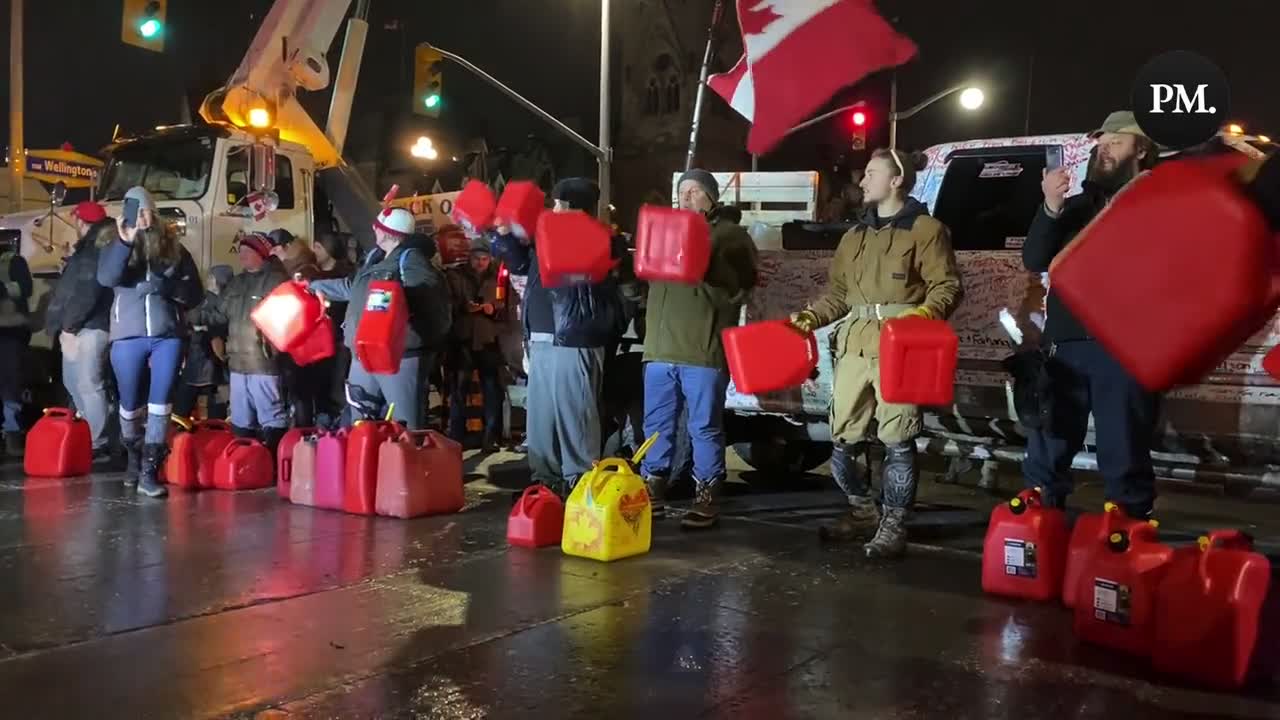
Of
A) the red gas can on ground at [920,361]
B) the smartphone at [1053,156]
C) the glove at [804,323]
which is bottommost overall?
the red gas can on ground at [920,361]

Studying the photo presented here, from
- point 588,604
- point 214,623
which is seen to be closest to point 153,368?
point 214,623

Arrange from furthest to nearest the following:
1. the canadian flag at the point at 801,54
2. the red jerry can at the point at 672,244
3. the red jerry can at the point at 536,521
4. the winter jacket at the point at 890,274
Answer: the canadian flag at the point at 801,54
the red jerry can at the point at 672,244
the red jerry can at the point at 536,521
the winter jacket at the point at 890,274

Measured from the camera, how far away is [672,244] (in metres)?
5.85

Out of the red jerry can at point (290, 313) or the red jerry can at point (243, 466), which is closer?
the red jerry can at point (290, 313)

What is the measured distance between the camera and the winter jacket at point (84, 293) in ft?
26.5

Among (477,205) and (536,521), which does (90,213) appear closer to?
(477,205)

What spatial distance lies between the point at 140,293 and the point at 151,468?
45.4 inches

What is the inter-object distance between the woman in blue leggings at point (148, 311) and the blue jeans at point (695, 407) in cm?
317

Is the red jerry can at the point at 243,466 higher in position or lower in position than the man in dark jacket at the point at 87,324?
lower

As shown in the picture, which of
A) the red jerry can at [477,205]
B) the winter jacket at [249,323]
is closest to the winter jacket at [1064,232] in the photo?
the red jerry can at [477,205]

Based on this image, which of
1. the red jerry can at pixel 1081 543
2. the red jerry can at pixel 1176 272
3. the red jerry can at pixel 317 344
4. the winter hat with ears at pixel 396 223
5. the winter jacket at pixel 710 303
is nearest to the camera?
the red jerry can at pixel 1176 272

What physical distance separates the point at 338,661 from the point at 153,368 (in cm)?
421

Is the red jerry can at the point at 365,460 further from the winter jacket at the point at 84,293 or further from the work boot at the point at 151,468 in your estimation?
the winter jacket at the point at 84,293

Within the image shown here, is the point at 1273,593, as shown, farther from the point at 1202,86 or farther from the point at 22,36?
the point at 22,36
